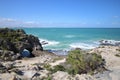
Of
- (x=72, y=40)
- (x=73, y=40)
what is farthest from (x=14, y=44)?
(x=73, y=40)

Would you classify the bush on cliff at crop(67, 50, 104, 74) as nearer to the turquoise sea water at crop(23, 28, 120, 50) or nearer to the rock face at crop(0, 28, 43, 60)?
the rock face at crop(0, 28, 43, 60)

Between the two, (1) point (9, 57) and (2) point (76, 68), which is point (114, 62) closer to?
(2) point (76, 68)

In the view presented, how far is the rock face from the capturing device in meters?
28.2

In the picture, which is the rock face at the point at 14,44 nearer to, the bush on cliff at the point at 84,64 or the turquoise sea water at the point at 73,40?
the turquoise sea water at the point at 73,40

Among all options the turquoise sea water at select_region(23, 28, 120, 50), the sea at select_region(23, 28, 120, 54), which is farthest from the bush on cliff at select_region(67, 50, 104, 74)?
the turquoise sea water at select_region(23, 28, 120, 50)

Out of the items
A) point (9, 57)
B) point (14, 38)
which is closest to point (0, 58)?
point (9, 57)

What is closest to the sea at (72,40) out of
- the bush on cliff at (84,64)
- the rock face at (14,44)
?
the rock face at (14,44)

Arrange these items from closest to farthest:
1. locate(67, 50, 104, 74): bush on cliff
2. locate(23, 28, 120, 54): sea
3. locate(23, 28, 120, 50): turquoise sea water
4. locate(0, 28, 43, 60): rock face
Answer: locate(67, 50, 104, 74): bush on cliff, locate(0, 28, 43, 60): rock face, locate(23, 28, 120, 54): sea, locate(23, 28, 120, 50): turquoise sea water

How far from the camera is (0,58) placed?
2662 cm

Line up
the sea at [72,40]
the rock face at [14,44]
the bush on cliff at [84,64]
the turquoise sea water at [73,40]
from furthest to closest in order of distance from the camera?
the turquoise sea water at [73,40] < the sea at [72,40] < the rock face at [14,44] < the bush on cliff at [84,64]

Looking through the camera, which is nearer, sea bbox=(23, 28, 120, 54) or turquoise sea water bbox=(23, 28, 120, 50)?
sea bbox=(23, 28, 120, 54)

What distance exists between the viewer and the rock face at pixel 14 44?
28.2 m

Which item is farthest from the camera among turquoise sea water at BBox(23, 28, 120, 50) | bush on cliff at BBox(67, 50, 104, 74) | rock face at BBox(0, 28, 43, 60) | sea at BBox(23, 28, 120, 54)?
turquoise sea water at BBox(23, 28, 120, 50)

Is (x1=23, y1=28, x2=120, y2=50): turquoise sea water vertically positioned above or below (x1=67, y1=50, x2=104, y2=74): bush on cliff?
below
